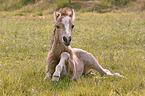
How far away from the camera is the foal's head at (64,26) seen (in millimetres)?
4355

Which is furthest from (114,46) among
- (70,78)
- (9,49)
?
(70,78)

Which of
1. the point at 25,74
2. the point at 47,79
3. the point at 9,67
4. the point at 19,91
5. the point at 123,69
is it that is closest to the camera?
the point at 19,91

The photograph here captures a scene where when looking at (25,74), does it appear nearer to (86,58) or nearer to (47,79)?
(47,79)

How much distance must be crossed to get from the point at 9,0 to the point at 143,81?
35431 millimetres

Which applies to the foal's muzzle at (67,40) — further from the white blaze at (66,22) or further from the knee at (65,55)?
the knee at (65,55)

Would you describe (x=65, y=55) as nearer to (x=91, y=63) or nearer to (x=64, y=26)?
(x=64, y=26)

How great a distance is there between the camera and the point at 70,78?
195 inches

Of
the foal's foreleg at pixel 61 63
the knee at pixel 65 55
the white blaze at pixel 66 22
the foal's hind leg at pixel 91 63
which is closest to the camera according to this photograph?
the foal's foreleg at pixel 61 63

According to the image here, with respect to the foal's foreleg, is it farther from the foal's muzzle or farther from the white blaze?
the white blaze

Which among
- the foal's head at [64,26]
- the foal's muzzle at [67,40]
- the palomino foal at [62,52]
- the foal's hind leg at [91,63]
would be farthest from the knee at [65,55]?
the foal's hind leg at [91,63]

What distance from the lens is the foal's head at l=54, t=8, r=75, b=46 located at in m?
4.36

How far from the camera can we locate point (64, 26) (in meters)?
4.50

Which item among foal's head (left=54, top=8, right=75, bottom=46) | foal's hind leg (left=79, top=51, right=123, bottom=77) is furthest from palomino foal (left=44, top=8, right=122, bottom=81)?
foal's hind leg (left=79, top=51, right=123, bottom=77)

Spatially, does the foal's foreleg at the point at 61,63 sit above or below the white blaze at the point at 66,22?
below
